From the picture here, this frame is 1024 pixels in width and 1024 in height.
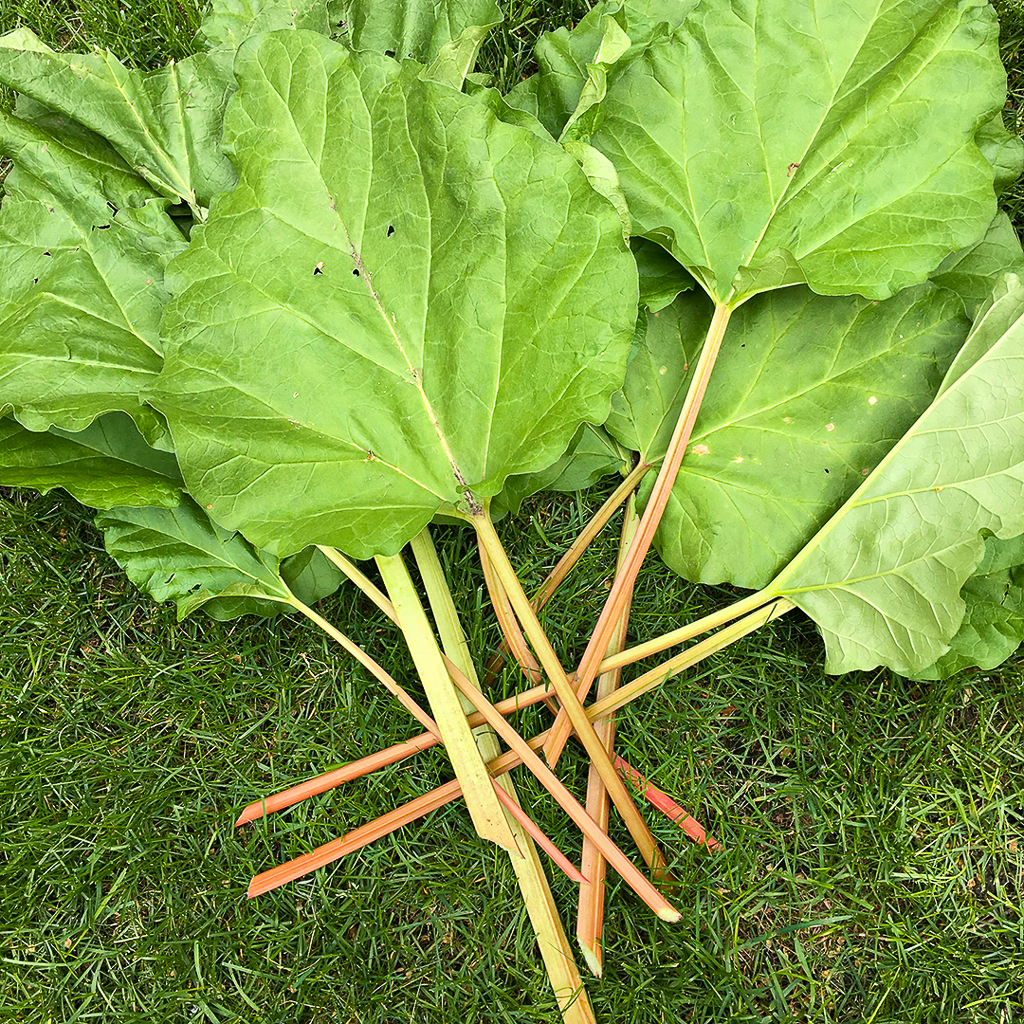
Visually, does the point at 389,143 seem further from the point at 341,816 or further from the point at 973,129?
the point at 341,816

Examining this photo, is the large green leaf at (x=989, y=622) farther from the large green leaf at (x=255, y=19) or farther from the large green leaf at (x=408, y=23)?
the large green leaf at (x=255, y=19)

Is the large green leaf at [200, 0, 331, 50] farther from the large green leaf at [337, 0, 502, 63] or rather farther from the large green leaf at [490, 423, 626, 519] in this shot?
the large green leaf at [490, 423, 626, 519]

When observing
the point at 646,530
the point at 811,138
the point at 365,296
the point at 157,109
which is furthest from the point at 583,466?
the point at 157,109

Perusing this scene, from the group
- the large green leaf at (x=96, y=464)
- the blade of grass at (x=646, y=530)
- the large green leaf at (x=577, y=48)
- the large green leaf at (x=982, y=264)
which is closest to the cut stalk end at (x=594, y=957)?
the blade of grass at (x=646, y=530)

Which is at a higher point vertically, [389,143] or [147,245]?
[389,143]

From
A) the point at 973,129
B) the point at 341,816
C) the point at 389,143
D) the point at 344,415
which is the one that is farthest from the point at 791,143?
the point at 341,816

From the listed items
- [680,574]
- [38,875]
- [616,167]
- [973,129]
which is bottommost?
[38,875]

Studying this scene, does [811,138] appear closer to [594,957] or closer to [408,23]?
[408,23]
